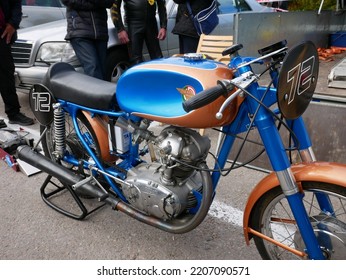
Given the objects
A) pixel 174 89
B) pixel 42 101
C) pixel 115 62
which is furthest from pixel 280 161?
pixel 115 62

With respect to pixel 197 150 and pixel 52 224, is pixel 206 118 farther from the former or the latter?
pixel 52 224

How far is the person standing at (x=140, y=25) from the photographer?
13.4 ft

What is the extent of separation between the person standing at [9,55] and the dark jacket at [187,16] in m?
1.91

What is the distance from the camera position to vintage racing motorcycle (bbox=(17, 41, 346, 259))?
1.46 metres

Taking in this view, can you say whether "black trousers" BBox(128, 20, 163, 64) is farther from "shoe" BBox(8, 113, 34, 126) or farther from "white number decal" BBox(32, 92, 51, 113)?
"white number decal" BBox(32, 92, 51, 113)

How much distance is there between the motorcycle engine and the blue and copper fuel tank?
0.51ft

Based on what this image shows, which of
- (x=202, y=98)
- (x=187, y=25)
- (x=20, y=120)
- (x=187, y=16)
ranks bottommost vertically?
(x=20, y=120)

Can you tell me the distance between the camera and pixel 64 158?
2.45m

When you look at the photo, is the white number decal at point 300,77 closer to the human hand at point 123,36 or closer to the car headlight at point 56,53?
the human hand at point 123,36

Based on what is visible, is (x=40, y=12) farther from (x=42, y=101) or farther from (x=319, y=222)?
(x=319, y=222)

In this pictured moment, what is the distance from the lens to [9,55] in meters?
4.05

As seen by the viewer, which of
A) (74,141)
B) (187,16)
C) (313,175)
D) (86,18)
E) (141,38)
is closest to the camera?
(313,175)

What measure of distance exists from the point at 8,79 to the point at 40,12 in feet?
8.12

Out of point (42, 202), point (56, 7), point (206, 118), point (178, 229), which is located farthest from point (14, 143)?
point (56, 7)
